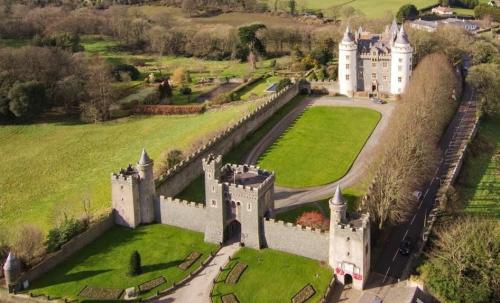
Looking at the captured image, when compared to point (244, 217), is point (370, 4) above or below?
above

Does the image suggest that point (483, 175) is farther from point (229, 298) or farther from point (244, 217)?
point (229, 298)

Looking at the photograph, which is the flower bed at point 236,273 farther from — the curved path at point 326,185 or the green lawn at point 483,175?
the green lawn at point 483,175

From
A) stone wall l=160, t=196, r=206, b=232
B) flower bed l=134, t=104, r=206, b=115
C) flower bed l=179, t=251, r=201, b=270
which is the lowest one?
flower bed l=179, t=251, r=201, b=270

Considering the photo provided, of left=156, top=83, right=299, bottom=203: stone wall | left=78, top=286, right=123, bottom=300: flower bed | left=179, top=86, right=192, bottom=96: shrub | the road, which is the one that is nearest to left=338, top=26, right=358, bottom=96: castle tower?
left=156, top=83, right=299, bottom=203: stone wall

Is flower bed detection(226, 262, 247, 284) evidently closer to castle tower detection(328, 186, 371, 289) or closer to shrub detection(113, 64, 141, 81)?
castle tower detection(328, 186, 371, 289)

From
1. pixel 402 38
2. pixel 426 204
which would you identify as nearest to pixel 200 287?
pixel 426 204

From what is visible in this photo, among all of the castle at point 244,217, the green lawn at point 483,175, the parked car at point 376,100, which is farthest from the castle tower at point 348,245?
the parked car at point 376,100
